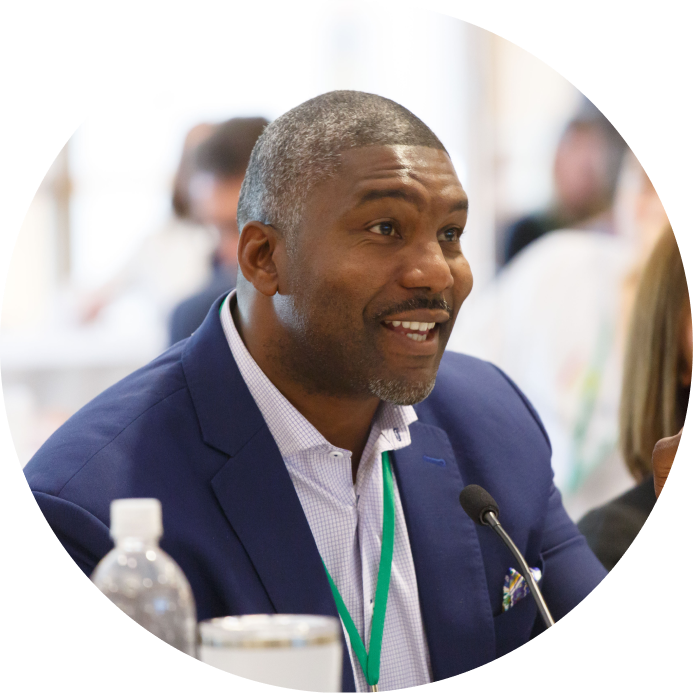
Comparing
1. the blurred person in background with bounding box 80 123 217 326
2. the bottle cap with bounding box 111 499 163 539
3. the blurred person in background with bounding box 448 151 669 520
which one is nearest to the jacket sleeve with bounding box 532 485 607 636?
the bottle cap with bounding box 111 499 163 539

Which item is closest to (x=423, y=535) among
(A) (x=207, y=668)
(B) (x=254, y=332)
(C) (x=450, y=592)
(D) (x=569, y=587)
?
A: (C) (x=450, y=592)

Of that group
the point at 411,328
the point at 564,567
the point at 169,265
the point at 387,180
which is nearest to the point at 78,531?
the point at 411,328

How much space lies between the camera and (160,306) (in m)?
3.54

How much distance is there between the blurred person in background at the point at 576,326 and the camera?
3.26 metres

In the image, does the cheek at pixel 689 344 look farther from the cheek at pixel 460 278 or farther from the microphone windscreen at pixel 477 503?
the microphone windscreen at pixel 477 503

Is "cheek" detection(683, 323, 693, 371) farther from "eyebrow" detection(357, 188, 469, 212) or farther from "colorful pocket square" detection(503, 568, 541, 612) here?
"eyebrow" detection(357, 188, 469, 212)

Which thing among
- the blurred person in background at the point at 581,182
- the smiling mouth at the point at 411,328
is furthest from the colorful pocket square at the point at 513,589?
the blurred person in background at the point at 581,182

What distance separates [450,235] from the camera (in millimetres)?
1369

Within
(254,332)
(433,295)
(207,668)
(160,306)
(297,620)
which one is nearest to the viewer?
(297,620)

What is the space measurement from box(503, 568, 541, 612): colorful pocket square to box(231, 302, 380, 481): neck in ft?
1.00

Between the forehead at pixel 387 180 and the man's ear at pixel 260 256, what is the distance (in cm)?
12

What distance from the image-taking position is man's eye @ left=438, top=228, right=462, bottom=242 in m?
1.35

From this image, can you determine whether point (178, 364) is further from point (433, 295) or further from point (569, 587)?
point (569, 587)

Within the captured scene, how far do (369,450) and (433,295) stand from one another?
0.30 metres
